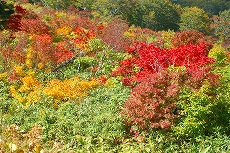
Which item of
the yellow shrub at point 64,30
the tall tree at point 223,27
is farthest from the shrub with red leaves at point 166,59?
the tall tree at point 223,27

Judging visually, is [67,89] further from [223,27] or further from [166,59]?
[223,27]

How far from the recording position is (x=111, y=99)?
11.9 metres

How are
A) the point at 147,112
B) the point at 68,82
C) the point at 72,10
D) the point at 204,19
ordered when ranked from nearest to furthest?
the point at 147,112
the point at 68,82
the point at 72,10
the point at 204,19

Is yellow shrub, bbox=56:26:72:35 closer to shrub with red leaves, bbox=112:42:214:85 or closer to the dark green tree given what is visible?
the dark green tree

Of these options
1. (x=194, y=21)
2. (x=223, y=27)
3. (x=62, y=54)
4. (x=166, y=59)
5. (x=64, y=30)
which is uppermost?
(x=166, y=59)

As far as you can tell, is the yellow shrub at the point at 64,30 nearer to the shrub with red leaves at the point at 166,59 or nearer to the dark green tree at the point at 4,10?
the dark green tree at the point at 4,10

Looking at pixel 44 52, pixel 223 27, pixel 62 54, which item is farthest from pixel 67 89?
pixel 223 27

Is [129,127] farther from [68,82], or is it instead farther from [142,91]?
[68,82]

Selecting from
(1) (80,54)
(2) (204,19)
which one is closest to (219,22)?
(2) (204,19)

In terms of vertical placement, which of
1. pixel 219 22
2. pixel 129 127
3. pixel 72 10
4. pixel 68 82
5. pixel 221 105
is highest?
pixel 221 105

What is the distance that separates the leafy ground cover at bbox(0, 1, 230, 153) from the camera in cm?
879

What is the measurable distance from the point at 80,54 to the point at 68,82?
4.46 meters

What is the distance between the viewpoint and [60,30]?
2347cm

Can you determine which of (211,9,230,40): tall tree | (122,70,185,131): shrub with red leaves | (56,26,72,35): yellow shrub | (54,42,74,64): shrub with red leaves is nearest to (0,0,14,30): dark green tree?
(54,42,74,64): shrub with red leaves
